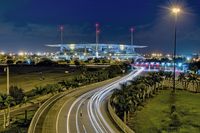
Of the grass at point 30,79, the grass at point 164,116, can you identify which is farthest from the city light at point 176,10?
the grass at point 30,79

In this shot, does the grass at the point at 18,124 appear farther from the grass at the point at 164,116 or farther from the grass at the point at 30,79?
the grass at the point at 30,79

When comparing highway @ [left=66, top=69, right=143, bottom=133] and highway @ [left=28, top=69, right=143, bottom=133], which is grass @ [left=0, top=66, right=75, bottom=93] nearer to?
highway @ [left=28, top=69, right=143, bottom=133]

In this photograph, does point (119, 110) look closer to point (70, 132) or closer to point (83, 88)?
point (70, 132)

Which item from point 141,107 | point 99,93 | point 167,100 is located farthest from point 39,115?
point 167,100

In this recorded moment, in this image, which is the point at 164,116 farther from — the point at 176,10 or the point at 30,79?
the point at 30,79

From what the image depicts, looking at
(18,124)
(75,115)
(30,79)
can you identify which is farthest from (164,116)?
(30,79)

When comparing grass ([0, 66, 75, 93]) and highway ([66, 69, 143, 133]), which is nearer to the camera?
highway ([66, 69, 143, 133])

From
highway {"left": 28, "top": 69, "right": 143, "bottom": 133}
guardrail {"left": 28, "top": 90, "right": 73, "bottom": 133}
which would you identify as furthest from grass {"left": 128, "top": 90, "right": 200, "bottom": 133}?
guardrail {"left": 28, "top": 90, "right": 73, "bottom": 133}

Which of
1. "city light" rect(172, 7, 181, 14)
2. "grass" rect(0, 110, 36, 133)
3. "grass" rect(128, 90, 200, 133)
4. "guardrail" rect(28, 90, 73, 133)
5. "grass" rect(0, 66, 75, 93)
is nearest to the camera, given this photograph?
"guardrail" rect(28, 90, 73, 133)
